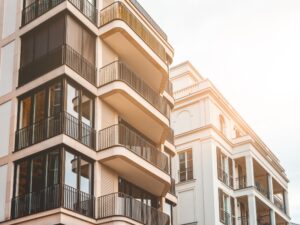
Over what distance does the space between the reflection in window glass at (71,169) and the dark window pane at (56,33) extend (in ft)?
18.5

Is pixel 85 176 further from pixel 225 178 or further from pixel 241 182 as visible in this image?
pixel 241 182

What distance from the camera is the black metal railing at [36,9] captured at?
2921 cm

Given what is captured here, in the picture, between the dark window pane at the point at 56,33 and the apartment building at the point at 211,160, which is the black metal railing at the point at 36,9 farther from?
the apartment building at the point at 211,160

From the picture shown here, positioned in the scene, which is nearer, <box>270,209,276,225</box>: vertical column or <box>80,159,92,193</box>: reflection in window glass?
<box>80,159,92,193</box>: reflection in window glass

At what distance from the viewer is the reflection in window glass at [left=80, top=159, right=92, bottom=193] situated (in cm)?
2658

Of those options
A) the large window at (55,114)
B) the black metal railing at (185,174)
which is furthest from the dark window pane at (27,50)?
the black metal railing at (185,174)

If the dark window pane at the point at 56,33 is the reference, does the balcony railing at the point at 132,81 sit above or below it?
below

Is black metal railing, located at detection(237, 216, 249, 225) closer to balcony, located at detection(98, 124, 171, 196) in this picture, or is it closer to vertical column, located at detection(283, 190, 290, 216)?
vertical column, located at detection(283, 190, 290, 216)

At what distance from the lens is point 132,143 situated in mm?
31062

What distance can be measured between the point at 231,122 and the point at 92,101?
23.5 meters

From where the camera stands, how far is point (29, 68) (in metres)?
28.8

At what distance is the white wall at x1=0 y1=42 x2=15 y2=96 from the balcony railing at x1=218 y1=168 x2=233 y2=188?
20.9 m

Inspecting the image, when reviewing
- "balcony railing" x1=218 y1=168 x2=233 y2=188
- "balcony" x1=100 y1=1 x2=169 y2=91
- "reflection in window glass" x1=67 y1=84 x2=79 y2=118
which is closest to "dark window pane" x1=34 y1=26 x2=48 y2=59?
"reflection in window glass" x1=67 y1=84 x2=79 y2=118

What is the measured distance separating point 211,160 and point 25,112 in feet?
64.7
